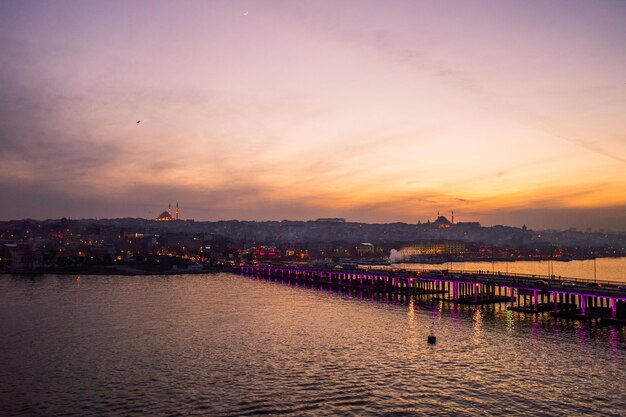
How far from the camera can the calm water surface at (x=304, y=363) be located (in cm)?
3478

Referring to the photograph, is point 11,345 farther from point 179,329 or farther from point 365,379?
point 365,379

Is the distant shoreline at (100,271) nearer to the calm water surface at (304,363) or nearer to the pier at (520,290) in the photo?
the pier at (520,290)

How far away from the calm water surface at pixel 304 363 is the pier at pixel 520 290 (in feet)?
17.2

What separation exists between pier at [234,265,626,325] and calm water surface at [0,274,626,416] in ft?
17.2

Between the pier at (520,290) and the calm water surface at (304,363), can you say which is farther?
the pier at (520,290)

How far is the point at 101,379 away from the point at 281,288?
82.2 meters

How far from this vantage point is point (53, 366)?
44.8 meters

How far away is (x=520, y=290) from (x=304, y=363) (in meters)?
65.7

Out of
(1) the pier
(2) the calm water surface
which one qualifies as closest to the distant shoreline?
(1) the pier

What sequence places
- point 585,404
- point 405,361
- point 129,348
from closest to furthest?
point 585,404 < point 405,361 < point 129,348

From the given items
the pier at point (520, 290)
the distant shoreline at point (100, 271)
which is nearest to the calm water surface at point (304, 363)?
the pier at point (520, 290)

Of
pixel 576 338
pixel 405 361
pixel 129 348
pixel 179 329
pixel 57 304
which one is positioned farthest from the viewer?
pixel 57 304

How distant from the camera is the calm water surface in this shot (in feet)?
114

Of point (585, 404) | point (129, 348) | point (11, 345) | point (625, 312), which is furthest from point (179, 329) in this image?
point (625, 312)
